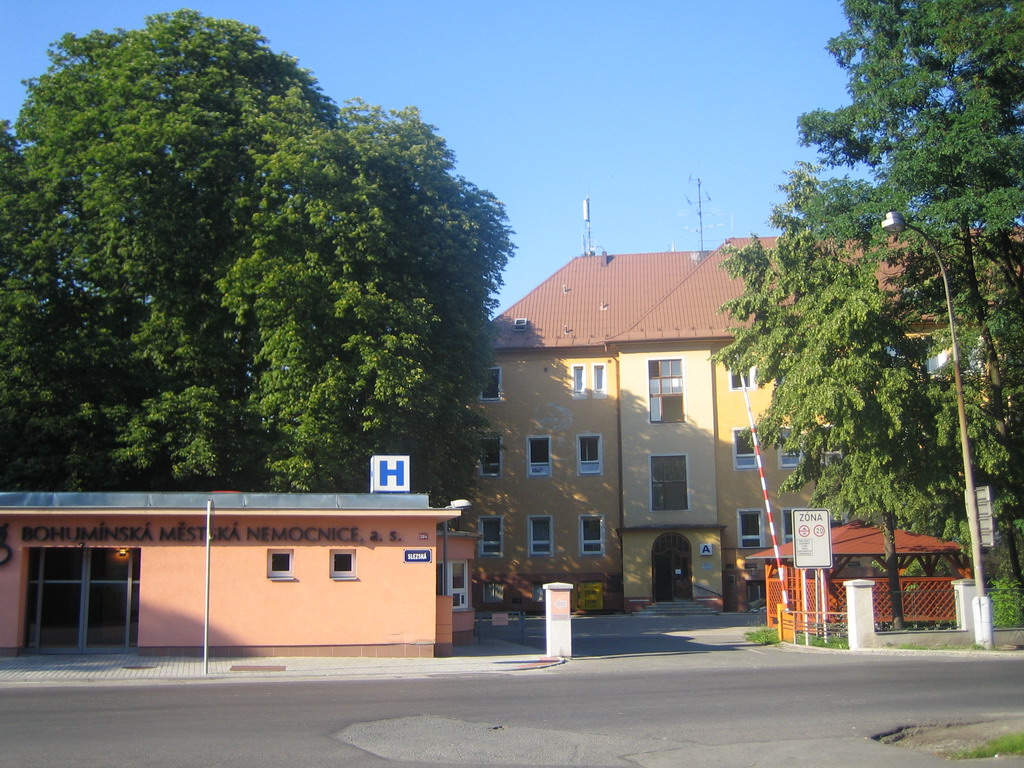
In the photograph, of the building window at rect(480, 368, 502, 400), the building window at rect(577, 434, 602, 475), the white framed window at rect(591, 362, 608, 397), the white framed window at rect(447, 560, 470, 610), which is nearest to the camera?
the white framed window at rect(447, 560, 470, 610)

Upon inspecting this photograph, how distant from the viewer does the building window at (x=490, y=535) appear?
42625mm

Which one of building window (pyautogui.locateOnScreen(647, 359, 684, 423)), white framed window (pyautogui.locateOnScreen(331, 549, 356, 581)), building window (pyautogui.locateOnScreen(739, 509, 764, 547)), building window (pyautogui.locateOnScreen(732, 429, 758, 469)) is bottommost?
white framed window (pyautogui.locateOnScreen(331, 549, 356, 581))

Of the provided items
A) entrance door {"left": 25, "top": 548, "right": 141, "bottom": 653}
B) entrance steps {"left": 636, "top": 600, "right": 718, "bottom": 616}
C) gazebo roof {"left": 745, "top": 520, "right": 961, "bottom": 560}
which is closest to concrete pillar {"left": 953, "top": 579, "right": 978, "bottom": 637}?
gazebo roof {"left": 745, "top": 520, "right": 961, "bottom": 560}

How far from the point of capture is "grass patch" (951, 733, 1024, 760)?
9039mm

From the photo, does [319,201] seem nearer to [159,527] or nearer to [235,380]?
[235,380]

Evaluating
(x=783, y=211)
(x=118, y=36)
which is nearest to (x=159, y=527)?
(x=118, y=36)

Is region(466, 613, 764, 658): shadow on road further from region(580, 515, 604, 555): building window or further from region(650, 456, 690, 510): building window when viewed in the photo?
region(650, 456, 690, 510): building window

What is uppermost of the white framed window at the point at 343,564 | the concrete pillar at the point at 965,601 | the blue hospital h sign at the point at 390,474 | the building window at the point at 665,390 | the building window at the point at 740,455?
the building window at the point at 665,390

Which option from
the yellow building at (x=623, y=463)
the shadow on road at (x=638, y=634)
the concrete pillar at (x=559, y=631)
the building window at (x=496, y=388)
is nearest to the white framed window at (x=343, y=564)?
the shadow on road at (x=638, y=634)

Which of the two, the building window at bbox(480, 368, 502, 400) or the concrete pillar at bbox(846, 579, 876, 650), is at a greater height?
the building window at bbox(480, 368, 502, 400)

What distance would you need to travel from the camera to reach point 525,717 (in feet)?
39.0

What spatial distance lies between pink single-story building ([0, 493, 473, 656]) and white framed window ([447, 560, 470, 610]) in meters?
3.85

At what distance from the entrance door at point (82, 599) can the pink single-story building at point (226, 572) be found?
21 millimetres

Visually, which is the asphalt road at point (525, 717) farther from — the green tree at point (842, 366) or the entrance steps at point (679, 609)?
the entrance steps at point (679, 609)
